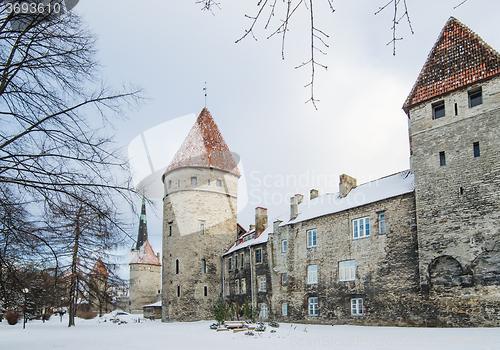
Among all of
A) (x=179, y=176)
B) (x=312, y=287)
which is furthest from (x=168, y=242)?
(x=312, y=287)

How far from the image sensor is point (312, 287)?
23625mm

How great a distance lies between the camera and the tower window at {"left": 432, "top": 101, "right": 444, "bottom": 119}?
1853 cm

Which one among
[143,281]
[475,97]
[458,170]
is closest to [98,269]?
[458,170]

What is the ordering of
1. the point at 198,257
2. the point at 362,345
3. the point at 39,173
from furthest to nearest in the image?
the point at 198,257
the point at 362,345
the point at 39,173

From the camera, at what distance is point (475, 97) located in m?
17.5

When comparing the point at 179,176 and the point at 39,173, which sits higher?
the point at 179,176

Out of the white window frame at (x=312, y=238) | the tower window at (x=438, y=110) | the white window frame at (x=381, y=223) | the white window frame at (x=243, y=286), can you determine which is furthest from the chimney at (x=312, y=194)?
the tower window at (x=438, y=110)

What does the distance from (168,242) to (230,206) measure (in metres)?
6.27

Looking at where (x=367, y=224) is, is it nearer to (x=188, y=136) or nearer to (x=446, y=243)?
(x=446, y=243)

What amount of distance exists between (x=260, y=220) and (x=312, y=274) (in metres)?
8.97

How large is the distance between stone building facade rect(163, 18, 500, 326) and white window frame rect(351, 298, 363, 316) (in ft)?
0.20

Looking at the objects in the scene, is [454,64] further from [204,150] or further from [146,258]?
[146,258]

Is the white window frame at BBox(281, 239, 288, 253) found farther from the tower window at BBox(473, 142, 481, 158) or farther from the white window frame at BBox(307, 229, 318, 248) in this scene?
the tower window at BBox(473, 142, 481, 158)

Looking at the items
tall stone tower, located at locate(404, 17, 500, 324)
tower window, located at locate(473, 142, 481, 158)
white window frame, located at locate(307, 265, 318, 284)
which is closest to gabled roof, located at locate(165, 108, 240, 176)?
white window frame, located at locate(307, 265, 318, 284)
